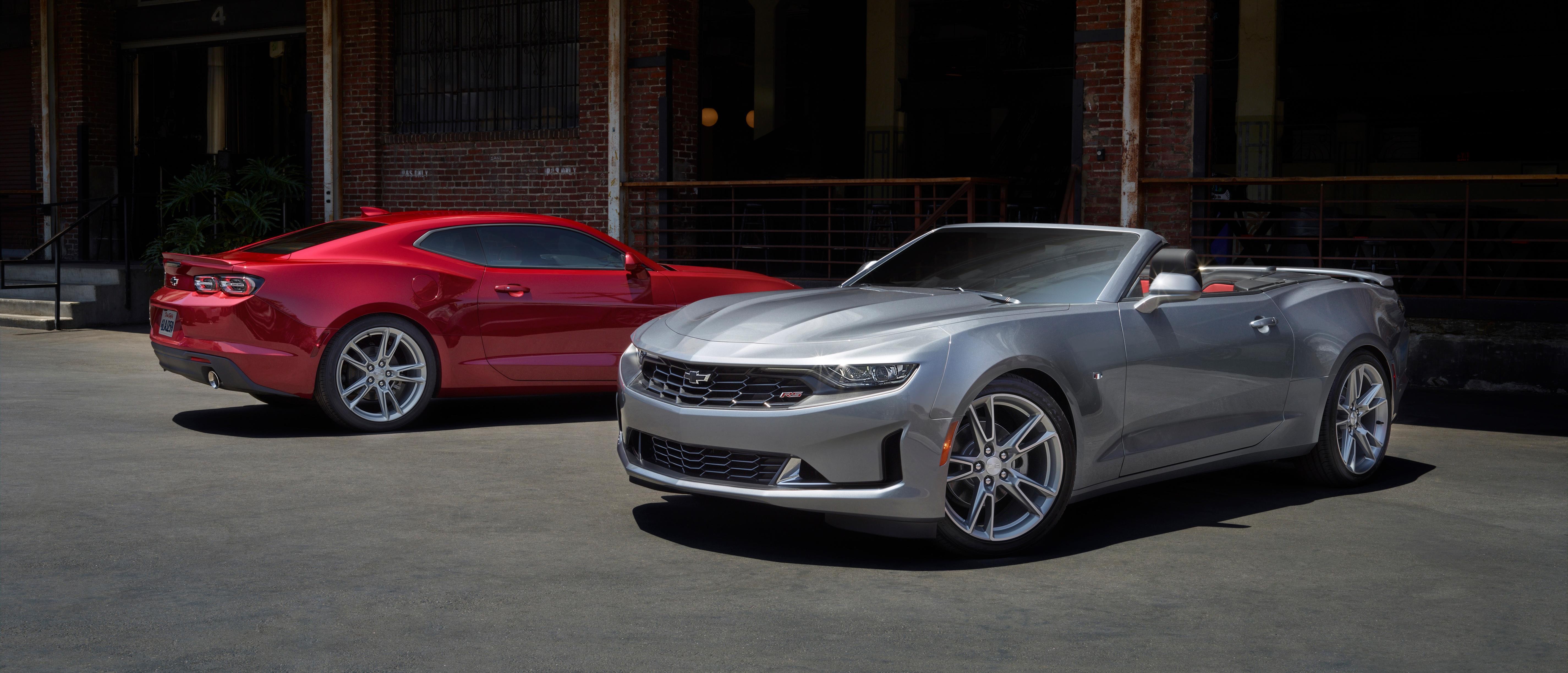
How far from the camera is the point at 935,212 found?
1245 cm

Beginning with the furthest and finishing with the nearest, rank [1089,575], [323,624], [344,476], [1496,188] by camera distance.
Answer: [1496,188] → [344,476] → [1089,575] → [323,624]

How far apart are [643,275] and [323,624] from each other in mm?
5303

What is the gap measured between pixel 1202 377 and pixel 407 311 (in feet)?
15.5

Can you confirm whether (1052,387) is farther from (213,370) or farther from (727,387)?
(213,370)

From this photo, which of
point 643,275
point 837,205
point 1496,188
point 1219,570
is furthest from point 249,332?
point 1496,188

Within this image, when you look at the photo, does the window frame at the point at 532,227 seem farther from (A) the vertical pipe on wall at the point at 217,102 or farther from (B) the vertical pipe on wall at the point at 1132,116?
(A) the vertical pipe on wall at the point at 217,102

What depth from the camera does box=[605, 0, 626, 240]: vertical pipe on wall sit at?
51.1ft

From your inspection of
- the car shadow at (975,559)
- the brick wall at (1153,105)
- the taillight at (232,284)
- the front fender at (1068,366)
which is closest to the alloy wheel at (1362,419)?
the car shadow at (975,559)

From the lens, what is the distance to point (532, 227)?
9148 millimetres

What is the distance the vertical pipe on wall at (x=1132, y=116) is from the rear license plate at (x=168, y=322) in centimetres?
798

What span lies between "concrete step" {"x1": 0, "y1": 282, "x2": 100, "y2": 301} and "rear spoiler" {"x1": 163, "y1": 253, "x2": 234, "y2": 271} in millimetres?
8729

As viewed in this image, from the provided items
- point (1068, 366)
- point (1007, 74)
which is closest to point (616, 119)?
point (1068, 366)

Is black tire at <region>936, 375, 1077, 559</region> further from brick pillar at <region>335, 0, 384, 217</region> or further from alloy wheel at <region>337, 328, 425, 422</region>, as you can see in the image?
brick pillar at <region>335, 0, 384, 217</region>

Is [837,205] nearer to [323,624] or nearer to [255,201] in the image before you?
[255,201]
